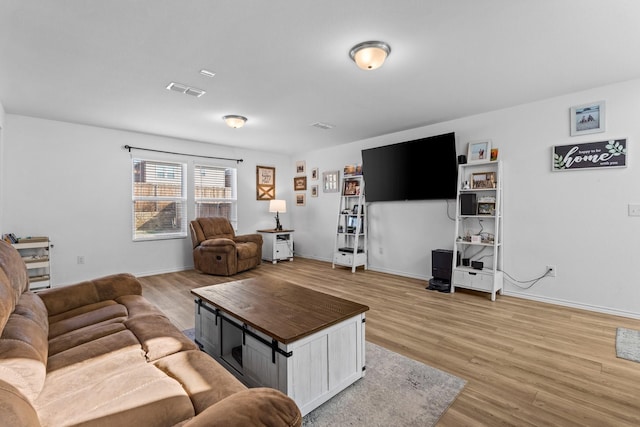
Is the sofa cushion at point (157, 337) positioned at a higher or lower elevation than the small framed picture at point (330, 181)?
lower

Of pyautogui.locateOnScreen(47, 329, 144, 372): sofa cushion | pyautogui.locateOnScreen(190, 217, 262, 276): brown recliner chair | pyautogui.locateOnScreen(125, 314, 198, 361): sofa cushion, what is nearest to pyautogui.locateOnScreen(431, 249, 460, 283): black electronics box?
pyautogui.locateOnScreen(190, 217, 262, 276): brown recliner chair

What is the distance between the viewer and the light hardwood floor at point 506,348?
5.55ft

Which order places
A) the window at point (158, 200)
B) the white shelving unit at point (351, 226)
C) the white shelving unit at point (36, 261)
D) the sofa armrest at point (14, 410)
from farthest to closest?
the white shelving unit at point (351, 226) → the window at point (158, 200) → the white shelving unit at point (36, 261) → the sofa armrest at point (14, 410)

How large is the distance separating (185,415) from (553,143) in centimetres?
433

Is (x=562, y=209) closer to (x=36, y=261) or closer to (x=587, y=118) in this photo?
(x=587, y=118)

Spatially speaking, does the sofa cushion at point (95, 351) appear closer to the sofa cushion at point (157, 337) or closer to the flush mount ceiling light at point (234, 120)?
the sofa cushion at point (157, 337)

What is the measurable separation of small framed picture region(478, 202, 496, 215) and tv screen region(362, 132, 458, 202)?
0.38 metres

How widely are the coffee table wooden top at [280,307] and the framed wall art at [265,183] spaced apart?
13.8ft

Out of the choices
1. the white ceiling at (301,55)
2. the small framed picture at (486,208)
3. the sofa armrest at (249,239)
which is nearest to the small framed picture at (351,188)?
the white ceiling at (301,55)

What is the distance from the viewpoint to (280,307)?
2035mm

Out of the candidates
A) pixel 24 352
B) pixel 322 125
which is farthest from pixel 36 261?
pixel 322 125

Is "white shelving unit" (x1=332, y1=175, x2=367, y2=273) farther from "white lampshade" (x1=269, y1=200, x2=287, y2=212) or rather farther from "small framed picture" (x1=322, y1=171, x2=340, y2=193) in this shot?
"white lampshade" (x1=269, y1=200, x2=287, y2=212)

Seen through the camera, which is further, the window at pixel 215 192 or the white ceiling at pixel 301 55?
the window at pixel 215 192

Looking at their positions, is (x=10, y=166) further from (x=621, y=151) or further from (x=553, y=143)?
(x=621, y=151)
